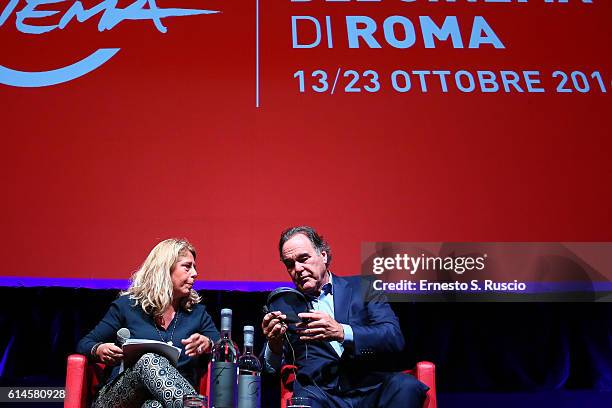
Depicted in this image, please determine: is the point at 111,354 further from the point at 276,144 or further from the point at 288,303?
the point at 276,144

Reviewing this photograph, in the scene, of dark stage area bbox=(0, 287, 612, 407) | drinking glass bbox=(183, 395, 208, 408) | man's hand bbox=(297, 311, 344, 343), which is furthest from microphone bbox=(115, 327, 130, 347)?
dark stage area bbox=(0, 287, 612, 407)

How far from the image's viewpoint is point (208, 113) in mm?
4230

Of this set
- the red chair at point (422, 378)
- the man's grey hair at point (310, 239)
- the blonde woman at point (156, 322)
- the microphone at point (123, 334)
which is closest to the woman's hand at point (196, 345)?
the blonde woman at point (156, 322)

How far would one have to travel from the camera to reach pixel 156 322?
3410 millimetres

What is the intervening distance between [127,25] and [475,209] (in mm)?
1973

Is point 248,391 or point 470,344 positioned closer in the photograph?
point 248,391

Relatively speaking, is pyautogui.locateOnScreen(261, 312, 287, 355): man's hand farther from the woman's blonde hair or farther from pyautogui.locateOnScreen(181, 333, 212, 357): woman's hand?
the woman's blonde hair

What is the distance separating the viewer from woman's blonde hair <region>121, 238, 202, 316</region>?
3.41 m

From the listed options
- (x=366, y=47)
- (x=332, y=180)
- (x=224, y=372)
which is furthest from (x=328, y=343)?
(x=366, y=47)

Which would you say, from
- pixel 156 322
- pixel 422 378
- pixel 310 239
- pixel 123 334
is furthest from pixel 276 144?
pixel 422 378

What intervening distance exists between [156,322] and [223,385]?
0.97m

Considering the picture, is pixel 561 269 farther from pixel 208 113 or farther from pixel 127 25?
pixel 127 25

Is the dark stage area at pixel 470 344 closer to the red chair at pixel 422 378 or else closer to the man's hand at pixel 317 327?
the red chair at pixel 422 378

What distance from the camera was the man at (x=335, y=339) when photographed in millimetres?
2957
